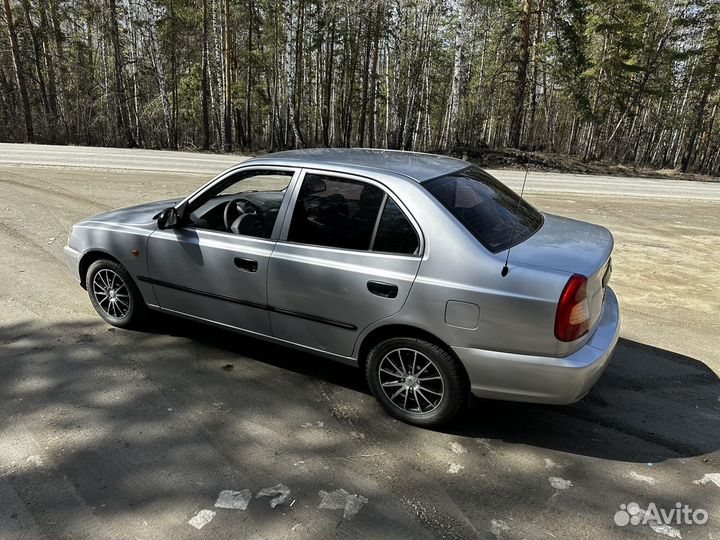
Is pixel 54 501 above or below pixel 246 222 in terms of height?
below

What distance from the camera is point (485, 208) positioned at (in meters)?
3.47

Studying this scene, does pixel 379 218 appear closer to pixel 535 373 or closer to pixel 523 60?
pixel 535 373

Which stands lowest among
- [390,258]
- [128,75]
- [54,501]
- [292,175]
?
[54,501]

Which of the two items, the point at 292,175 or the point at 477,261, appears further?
the point at 292,175

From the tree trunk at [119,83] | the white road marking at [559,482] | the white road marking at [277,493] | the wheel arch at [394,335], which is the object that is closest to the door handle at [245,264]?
the wheel arch at [394,335]

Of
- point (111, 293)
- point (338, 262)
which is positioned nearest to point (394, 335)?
point (338, 262)

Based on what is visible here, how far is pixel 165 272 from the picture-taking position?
4.19 m

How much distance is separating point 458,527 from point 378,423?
39.2 inches

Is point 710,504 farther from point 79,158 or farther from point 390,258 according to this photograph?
point 79,158

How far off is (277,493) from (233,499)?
236mm

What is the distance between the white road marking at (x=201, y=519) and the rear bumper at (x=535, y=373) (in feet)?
5.39

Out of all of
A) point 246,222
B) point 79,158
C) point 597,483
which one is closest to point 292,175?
point 246,222

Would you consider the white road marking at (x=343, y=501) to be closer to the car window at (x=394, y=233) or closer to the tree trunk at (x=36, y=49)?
the car window at (x=394, y=233)

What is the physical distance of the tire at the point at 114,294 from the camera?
4.50 meters
